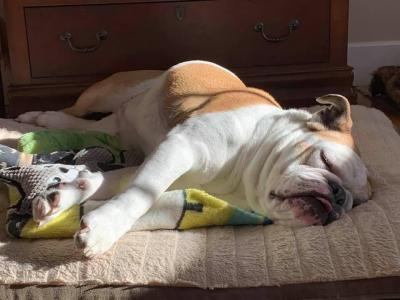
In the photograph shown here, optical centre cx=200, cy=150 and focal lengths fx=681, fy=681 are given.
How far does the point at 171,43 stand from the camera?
2529 millimetres

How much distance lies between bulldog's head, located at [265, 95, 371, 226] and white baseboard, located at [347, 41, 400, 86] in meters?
1.75

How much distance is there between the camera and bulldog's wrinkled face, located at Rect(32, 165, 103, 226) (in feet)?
4.85

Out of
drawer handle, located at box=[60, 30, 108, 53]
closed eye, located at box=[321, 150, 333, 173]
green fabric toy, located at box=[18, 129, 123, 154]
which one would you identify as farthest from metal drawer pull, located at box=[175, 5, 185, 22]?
closed eye, located at box=[321, 150, 333, 173]

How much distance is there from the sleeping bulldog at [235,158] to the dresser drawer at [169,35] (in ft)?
1.56

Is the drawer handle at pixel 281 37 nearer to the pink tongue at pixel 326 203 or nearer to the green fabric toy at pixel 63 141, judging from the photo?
the green fabric toy at pixel 63 141

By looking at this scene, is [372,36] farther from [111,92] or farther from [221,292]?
[221,292]

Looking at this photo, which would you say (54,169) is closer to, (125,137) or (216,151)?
(216,151)

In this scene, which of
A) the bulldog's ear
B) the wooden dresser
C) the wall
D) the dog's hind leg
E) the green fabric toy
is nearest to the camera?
the bulldog's ear

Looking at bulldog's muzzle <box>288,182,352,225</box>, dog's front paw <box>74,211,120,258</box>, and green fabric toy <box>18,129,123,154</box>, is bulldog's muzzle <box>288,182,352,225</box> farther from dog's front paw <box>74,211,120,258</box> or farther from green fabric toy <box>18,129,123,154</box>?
green fabric toy <box>18,129,123,154</box>

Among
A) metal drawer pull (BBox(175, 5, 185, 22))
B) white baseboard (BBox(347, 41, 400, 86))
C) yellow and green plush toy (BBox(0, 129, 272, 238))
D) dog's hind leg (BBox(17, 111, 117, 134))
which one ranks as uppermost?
metal drawer pull (BBox(175, 5, 185, 22))

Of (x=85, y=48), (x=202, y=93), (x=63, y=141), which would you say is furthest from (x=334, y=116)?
(x=85, y=48)

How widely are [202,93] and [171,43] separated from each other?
2.22ft

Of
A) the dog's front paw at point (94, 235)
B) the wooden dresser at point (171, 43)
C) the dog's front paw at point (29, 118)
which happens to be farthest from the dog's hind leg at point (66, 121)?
the dog's front paw at point (94, 235)

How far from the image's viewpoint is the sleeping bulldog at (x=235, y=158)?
1493mm
